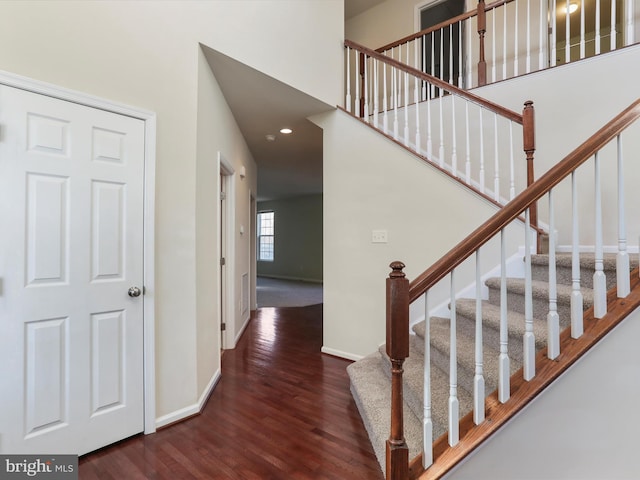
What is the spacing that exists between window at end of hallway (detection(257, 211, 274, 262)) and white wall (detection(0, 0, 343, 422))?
7985 millimetres

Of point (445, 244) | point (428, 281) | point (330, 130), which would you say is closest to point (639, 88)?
point (445, 244)

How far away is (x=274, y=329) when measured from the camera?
434 centimetres

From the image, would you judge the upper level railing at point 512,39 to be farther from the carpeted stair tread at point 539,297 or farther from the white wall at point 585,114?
the carpeted stair tread at point 539,297

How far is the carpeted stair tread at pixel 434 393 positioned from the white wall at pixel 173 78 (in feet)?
4.69

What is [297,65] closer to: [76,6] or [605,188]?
[76,6]

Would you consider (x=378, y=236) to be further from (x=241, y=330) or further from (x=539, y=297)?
(x=241, y=330)

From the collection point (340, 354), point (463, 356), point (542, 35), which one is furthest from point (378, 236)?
point (542, 35)

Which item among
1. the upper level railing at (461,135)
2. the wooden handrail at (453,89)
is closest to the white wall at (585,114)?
the upper level railing at (461,135)

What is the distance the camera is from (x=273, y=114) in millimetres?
3484

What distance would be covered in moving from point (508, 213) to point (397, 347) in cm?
73

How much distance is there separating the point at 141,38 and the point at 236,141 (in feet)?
5.80

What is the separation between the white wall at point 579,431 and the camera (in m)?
1.35

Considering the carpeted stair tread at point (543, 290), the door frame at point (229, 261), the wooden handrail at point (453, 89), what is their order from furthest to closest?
the door frame at point (229, 261), the wooden handrail at point (453, 89), the carpeted stair tread at point (543, 290)

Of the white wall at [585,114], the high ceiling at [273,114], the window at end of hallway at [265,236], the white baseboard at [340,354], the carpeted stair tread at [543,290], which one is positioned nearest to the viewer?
the carpeted stair tread at [543,290]
